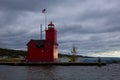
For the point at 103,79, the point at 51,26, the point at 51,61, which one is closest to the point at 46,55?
the point at 51,61

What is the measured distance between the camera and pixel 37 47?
98938mm

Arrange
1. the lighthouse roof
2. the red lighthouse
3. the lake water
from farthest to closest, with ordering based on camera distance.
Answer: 1. the lighthouse roof
2. the red lighthouse
3. the lake water

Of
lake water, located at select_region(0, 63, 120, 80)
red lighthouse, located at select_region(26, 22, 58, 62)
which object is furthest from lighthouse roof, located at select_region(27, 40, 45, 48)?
lake water, located at select_region(0, 63, 120, 80)

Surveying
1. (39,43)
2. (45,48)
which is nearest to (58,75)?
(45,48)

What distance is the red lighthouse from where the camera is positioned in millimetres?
98000

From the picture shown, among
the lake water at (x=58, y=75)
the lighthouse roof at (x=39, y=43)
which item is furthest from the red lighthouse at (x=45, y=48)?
the lake water at (x=58, y=75)

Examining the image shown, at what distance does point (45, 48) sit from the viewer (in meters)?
98.2

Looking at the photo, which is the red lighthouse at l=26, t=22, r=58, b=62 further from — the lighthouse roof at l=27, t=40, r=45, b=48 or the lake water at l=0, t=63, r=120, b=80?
the lake water at l=0, t=63, r=120, b=80

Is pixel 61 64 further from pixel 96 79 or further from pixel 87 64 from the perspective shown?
pixel 96 79

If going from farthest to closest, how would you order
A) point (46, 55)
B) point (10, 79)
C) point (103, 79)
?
point (46, 55), point (103, 79), point (10, 79)

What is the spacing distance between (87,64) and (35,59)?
55.7 ft

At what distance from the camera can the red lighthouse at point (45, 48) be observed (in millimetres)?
98000

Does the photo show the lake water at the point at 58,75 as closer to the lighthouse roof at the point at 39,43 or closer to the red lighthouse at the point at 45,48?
the red lighthouse at the point at 45,48

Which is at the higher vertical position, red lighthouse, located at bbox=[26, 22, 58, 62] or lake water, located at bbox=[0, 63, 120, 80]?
red lighthouse, located at bbox=[26, 22, 58, 62]
